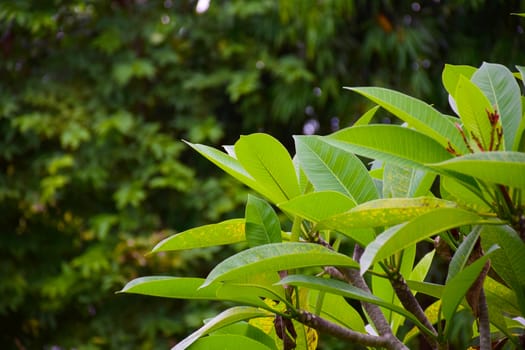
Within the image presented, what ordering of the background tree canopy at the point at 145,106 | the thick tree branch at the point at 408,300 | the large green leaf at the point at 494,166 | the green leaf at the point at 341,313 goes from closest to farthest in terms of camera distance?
the large green leaf at the point at 494,166
the thick tree branch at the point at 408,300
the green leaf at the point at 341,313
the background tree canopy at the point at 145,106

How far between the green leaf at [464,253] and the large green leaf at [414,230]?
4 cm

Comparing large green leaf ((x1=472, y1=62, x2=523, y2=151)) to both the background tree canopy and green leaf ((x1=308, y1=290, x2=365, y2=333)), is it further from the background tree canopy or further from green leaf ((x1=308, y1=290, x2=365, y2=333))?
the background tree canopy

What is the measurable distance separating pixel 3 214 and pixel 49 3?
3.35ft

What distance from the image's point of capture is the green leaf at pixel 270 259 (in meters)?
0.43

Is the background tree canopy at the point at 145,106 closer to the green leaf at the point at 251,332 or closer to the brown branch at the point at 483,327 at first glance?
the green leaf at the point at 251,332

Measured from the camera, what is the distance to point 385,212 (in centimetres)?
43

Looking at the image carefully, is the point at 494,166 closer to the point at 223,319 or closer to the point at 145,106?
the point at 223,319

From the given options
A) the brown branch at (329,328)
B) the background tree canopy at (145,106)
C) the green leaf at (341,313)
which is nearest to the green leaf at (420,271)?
the green leaf at (341,313)

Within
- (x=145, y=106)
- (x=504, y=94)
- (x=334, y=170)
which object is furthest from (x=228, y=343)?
(x=145, y=106)

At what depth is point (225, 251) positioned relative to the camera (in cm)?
307

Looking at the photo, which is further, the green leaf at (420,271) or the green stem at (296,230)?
the green leaf at (420,271)

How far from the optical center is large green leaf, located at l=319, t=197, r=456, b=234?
43 cm

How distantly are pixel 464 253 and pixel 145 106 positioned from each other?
116 inches

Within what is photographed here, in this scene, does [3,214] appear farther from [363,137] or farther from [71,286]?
[363,137]
